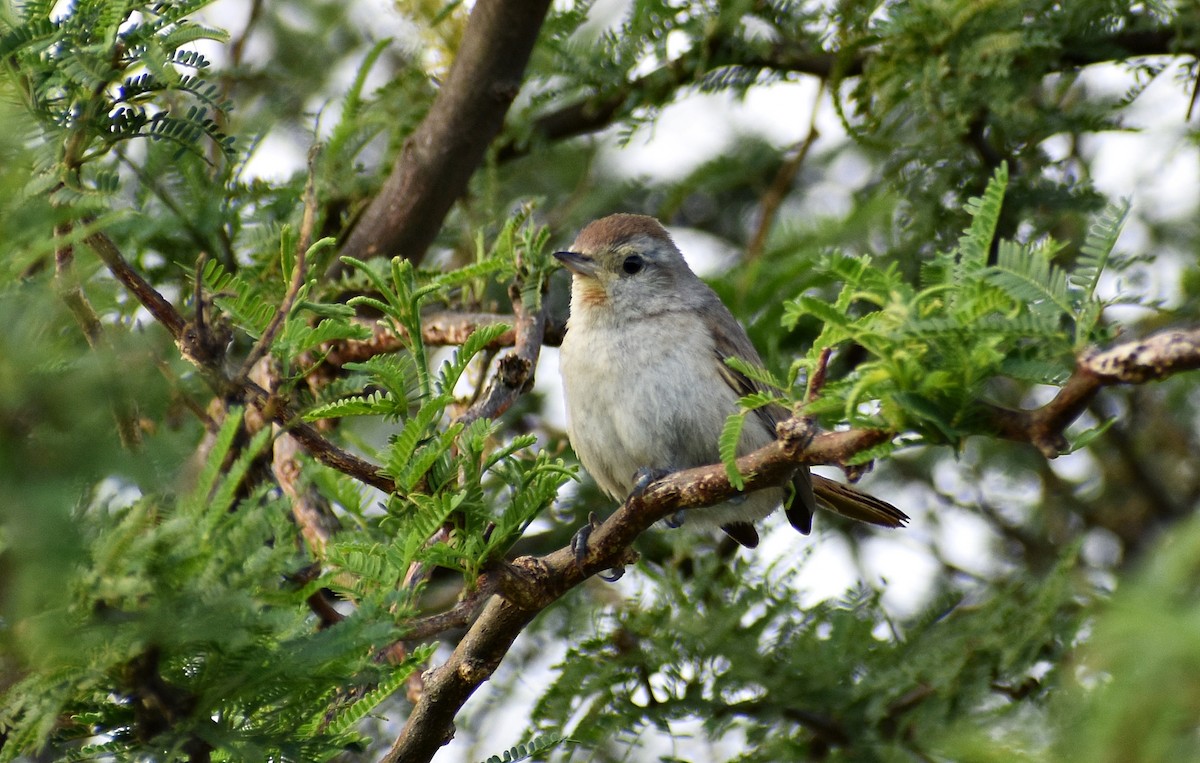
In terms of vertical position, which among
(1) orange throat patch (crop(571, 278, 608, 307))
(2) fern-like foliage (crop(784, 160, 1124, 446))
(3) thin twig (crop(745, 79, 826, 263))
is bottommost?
(2) fern-like foliage (crop(784, 160, 1124, 446))

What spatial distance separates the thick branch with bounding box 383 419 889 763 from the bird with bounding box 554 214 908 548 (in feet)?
3.26

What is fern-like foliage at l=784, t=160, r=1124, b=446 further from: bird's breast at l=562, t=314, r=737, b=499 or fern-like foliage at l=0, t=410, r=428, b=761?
bird's breast at l=562, t=314, r=737, b=499

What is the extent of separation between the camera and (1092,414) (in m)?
6.72

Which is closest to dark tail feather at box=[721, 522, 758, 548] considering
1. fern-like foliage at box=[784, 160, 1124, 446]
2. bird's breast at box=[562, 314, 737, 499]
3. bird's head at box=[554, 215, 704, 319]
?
bird's breast at box=[562, 314, 737, 499]

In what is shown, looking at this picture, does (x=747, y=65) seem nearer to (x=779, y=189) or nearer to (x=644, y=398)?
(x=779, y=189)

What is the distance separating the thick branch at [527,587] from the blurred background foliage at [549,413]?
18 centimetres

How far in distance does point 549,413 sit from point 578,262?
5.97 feet

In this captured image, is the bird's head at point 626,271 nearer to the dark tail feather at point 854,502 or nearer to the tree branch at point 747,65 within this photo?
the tree branch at point 747,65

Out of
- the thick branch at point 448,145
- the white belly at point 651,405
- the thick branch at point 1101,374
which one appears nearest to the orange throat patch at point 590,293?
the white belly at point 651,405

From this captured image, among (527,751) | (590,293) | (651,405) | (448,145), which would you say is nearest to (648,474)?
(651,405)

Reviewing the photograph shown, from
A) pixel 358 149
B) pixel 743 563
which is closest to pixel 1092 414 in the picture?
pixel 743 563

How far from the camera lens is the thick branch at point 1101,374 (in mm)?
2021

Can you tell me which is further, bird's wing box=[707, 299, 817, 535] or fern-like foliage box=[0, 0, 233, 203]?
bird's wing box=[707, 299, 817, 535]

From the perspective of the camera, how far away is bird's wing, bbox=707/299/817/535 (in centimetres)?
462
